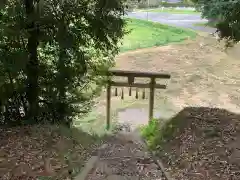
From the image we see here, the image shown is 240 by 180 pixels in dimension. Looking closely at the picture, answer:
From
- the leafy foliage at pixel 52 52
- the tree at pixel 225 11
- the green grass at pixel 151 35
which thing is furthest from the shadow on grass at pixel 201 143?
the green grass at pixel 151 35

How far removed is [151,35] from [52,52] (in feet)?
63.0

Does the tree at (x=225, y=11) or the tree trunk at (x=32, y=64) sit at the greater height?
the tree at (x=225, y=11)

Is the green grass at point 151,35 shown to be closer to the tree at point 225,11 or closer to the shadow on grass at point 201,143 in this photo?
the shadow on grass at point 201,143

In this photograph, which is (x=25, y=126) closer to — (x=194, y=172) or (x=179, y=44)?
(x=194, y=172)

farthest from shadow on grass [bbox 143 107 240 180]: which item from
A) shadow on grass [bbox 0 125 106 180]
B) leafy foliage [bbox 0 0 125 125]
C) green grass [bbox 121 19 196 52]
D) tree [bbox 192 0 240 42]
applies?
green grass [bbox 121 19 196 52]

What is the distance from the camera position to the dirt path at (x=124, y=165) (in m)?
5.88

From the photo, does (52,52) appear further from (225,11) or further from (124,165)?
(225,11)

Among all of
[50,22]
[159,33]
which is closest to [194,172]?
[50,22]

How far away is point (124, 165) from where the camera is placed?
6.38 metres

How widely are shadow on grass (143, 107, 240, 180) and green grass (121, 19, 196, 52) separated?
595 inches

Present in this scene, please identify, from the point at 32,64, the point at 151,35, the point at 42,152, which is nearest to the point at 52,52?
the point at 32,64

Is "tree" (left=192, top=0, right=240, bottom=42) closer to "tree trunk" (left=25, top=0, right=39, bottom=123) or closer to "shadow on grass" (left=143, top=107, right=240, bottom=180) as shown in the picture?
"shadow on grass" (left=143, top=107, right=240, bottom=180)

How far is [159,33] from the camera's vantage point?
90.6 feet

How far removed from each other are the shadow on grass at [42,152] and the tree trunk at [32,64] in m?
0.96
